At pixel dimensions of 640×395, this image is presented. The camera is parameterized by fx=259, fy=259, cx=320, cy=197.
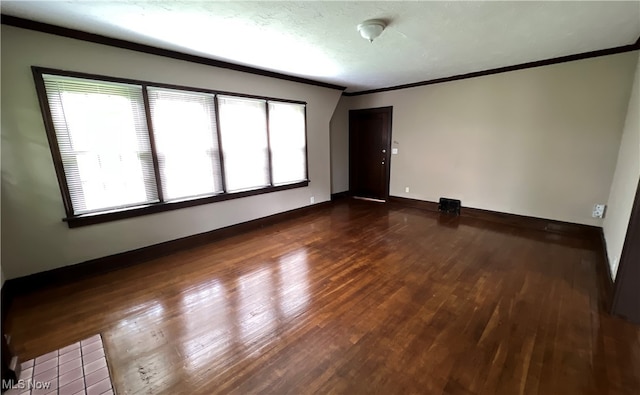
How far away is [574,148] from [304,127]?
13.3 ft

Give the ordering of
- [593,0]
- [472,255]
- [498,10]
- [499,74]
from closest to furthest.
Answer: [593,0]
[498,10]
[472,255]
[499,74]

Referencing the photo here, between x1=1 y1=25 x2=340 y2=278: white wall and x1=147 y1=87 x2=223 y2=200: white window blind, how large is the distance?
21 cm

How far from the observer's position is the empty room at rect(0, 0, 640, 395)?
68.1 inches

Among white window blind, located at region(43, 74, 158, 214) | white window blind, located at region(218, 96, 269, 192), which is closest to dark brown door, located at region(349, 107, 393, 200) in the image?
white window blind, located at region(218, 96, 269, 192)

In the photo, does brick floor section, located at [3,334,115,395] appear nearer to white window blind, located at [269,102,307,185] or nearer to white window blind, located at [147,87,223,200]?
white window blind, located at [147,87,223,200]

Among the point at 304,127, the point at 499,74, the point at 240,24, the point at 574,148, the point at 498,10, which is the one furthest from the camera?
the point at 304,127

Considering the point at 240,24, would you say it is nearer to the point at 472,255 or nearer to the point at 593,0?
the point at 593,0

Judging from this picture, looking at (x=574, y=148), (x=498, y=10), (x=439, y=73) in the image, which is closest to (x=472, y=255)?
(x=574, y=148)

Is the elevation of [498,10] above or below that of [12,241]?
above

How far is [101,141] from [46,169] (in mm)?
517

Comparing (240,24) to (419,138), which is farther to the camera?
(419,138)

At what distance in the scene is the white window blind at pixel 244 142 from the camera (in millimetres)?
3711

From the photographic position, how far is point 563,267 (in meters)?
2.86

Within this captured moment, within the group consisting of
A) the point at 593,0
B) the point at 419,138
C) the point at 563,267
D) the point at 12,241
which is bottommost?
the point at 563,267
